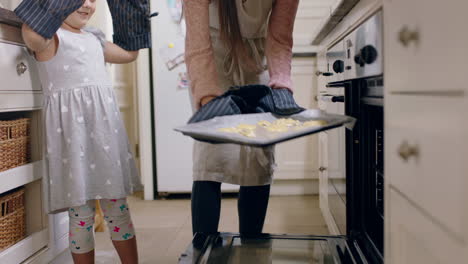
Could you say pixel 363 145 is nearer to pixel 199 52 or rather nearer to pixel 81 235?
pixel 199 52

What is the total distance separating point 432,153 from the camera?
0.53 m

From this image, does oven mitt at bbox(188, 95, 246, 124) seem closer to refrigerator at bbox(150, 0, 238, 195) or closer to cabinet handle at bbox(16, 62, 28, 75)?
cabinet handle at bbox(16, 62, 28, 75)

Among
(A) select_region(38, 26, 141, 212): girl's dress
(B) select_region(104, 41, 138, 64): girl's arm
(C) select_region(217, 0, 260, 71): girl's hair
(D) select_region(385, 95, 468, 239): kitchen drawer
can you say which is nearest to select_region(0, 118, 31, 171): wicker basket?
(A) select_region(38, 26, 141, 212): girl's dress

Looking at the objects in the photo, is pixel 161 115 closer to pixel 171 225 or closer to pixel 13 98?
pixel 171 225

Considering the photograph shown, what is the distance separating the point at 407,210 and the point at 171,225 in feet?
5.03

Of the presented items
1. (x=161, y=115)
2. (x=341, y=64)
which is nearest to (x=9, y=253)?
(x=341, y=64)

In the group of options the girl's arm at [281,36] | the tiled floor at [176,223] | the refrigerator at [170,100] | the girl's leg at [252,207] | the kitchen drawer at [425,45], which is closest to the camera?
the kitchen drawer at [425,45]

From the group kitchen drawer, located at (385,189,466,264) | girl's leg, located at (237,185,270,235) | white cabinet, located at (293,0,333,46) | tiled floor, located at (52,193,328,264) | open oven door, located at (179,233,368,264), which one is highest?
white cabinet, located at (293,0,333,46)

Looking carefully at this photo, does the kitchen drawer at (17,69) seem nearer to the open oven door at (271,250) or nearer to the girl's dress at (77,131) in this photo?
the girl's dress at (77,131)

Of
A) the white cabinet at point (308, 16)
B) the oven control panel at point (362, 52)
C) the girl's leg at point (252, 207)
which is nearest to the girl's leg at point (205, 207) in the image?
the girl's leg at point (252, 207)

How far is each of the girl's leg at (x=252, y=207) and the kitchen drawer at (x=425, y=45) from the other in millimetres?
549

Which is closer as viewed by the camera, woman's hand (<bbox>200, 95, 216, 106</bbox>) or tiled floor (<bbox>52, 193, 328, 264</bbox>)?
woman's hand (<bbox>200, 95, 216, 106</bbox>)

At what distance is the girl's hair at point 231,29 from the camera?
106 centimetres

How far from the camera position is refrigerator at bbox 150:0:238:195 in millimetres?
2408
